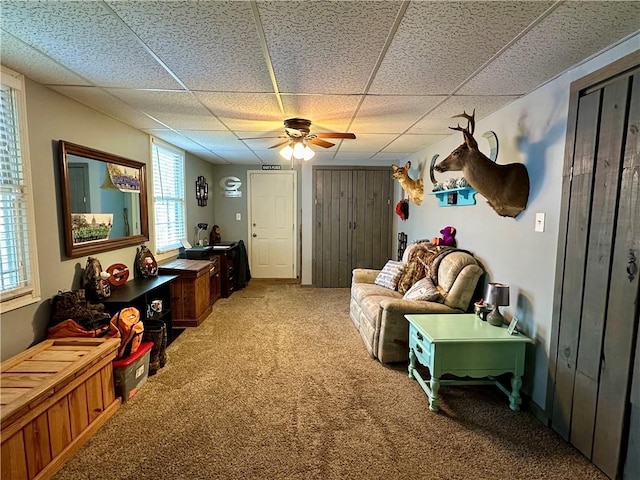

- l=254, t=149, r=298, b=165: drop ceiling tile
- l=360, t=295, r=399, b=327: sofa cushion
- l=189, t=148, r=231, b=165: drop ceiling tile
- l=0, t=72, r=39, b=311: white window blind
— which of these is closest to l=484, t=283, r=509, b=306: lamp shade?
l=360, t=295, r=399, b=327: sofa cushion

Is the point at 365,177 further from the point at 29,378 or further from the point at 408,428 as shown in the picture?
the point at 29,378

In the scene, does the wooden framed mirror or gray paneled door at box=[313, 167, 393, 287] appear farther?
gray paneled door at box=[313, 167, 393, 287]

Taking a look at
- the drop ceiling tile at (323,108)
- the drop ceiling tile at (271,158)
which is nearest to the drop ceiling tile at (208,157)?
the drop ceiling tile at (271,158)

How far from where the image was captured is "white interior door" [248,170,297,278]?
6.18m

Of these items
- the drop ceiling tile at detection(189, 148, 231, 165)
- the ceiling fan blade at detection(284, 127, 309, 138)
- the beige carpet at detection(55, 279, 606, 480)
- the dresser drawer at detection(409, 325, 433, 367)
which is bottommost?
the beige carpet at detection(55, 279, 606, 480)

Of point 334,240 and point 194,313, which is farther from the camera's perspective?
point 334,240

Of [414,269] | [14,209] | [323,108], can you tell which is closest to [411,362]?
[414,269]

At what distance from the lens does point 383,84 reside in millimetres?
2182

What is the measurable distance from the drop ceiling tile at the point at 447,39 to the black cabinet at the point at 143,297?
8.27ft

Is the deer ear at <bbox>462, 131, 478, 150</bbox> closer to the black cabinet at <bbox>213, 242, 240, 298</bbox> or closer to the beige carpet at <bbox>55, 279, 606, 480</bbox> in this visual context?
the beige carpet at <bbox>55, 279, 606, 480</bbox>

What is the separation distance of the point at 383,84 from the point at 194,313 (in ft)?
10.3

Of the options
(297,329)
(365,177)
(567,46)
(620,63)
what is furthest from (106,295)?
(365,177)

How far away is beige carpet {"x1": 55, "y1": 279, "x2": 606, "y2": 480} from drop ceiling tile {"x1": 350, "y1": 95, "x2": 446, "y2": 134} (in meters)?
2.21

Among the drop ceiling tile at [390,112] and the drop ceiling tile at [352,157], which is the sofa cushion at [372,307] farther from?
the drop ceiling tile at [352,157]
